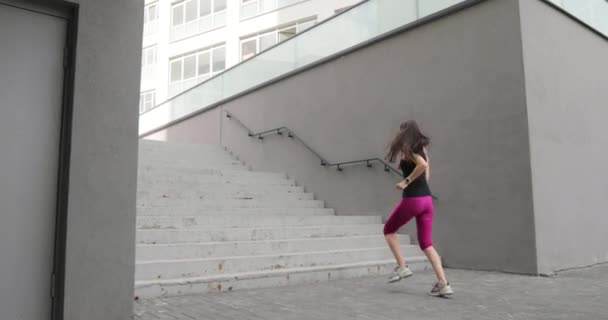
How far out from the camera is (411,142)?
16.6 feet

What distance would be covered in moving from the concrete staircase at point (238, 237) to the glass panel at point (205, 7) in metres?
20.6

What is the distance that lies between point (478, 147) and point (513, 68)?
1.15m

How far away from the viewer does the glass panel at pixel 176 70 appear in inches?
1150

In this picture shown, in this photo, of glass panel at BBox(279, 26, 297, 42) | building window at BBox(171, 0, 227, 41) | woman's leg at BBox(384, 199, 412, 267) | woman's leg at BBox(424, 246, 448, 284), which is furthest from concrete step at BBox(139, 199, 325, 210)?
building window at BBox(171, 0, 227, 41)

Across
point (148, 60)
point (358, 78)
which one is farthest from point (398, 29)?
point (148, 60)

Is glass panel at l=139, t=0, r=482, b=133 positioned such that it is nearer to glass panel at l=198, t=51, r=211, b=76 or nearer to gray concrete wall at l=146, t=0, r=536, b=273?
gray concrete wall at l=146, t=0, r=536, b=273

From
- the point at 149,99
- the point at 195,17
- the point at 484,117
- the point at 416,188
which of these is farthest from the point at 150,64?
the point at 416,188

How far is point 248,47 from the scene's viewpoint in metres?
25.6

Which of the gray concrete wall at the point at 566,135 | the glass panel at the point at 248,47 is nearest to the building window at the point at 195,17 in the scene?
the glass panel at the point at 248,47

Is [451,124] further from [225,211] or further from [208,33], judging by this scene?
[208,33]

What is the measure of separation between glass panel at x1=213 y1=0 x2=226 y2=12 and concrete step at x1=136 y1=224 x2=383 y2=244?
21843mm

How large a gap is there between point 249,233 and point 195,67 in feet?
76.4

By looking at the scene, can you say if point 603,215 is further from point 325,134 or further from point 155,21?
point 155,21

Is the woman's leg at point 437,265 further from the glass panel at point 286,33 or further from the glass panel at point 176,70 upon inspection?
the glass panel at point 176,70
